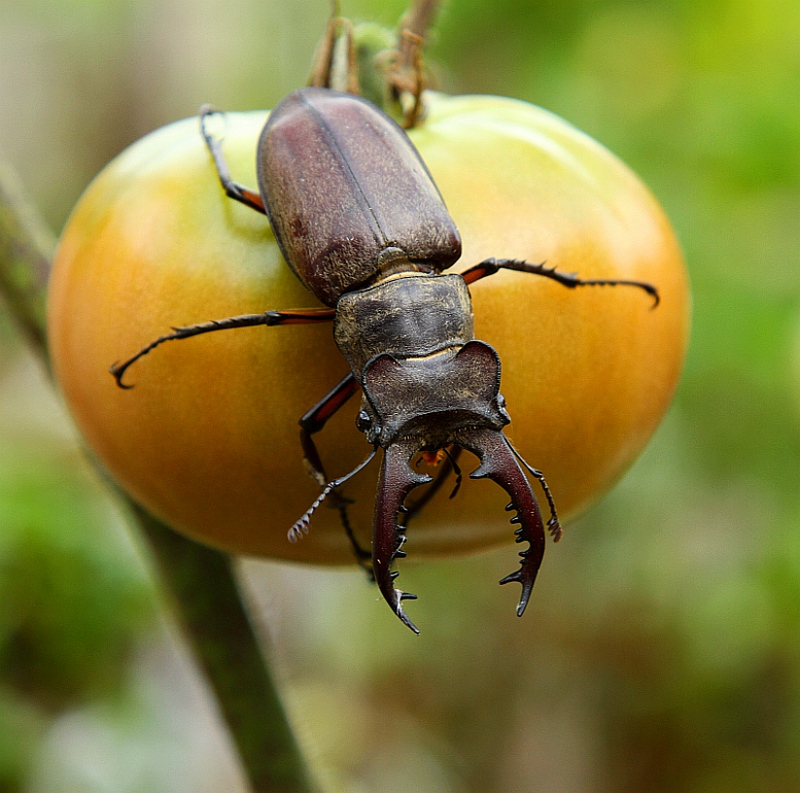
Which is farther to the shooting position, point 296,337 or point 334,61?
point 334,61

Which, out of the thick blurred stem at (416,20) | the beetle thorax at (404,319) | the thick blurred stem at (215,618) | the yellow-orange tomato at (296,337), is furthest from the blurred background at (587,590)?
the beetle thorax at (404,319)

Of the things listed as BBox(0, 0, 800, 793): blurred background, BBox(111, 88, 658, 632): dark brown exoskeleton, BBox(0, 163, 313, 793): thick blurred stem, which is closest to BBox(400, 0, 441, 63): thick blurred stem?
BBox(111, 88, 658, 632): dark brown exoskeleton

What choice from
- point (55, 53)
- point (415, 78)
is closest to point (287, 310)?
point (415, 78)

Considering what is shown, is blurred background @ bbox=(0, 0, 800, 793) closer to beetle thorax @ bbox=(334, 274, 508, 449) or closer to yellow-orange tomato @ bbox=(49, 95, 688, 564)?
yellow-orange tomato @ bbox=(49, 95, 688, 564)

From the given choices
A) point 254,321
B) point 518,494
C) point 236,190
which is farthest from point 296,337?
point 518,494

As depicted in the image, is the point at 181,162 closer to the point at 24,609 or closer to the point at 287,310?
the point at 287,310

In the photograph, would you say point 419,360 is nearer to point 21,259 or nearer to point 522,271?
point 522,271

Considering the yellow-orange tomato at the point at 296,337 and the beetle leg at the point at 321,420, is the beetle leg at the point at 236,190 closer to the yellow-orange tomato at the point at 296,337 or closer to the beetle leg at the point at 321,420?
the yellow-orange tomato at the point at 296,337

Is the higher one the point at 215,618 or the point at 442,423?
the point at 442,423
